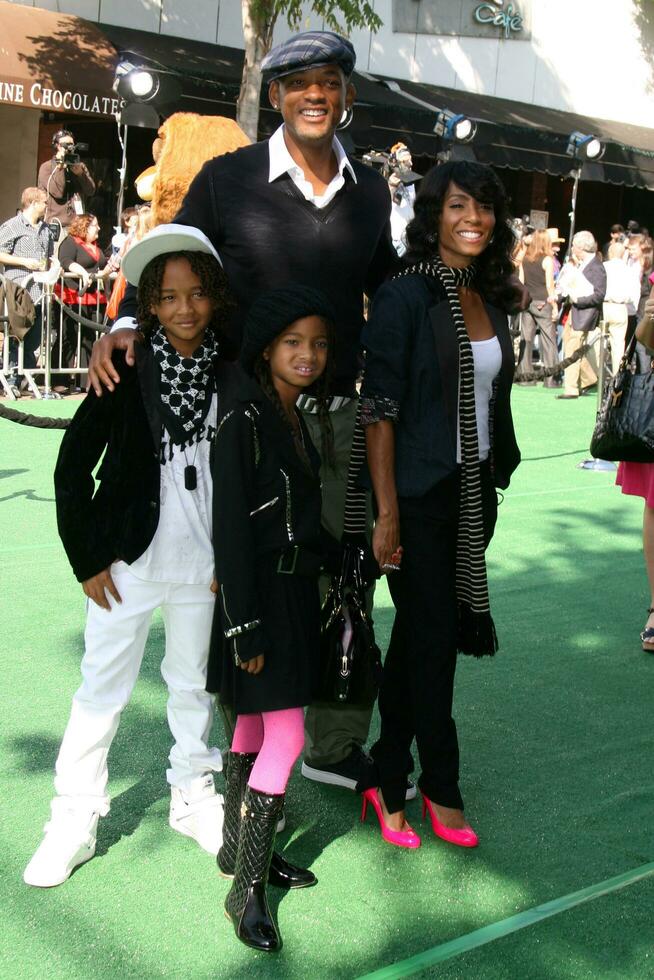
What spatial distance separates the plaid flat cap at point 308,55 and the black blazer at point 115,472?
0.96 meters

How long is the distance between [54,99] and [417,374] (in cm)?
1274

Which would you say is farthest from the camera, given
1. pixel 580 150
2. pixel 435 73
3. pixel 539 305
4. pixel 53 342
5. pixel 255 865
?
pixel 435 73

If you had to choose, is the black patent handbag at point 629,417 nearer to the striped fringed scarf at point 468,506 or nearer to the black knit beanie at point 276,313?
the striped fringed scarf at point 468,506

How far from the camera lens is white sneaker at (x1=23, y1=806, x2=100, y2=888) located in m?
3.34

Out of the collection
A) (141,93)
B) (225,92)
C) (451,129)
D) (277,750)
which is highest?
(451,129)

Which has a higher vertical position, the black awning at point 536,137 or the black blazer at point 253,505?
the black awning at point 536,137

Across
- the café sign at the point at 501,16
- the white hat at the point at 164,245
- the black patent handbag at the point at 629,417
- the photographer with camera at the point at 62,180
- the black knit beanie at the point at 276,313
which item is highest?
the café sign at the point at 501,16

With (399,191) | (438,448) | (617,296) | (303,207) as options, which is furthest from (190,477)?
(617,296)

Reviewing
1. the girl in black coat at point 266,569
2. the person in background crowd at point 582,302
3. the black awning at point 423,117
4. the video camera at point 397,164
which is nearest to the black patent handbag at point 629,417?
the girl in black coat at point 266,569

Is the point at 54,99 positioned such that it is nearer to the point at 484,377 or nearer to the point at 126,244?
the point at 126,244

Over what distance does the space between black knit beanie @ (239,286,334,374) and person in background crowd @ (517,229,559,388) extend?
13.8 metres

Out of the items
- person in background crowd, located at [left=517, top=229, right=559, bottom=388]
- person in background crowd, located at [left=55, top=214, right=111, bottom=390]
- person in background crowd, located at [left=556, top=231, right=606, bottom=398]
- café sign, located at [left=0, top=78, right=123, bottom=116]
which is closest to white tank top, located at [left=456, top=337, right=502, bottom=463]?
person in background crowd, located at [left=55, top=214, right=111, bottom=390]

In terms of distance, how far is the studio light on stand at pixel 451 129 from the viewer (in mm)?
18766

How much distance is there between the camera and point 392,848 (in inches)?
148
